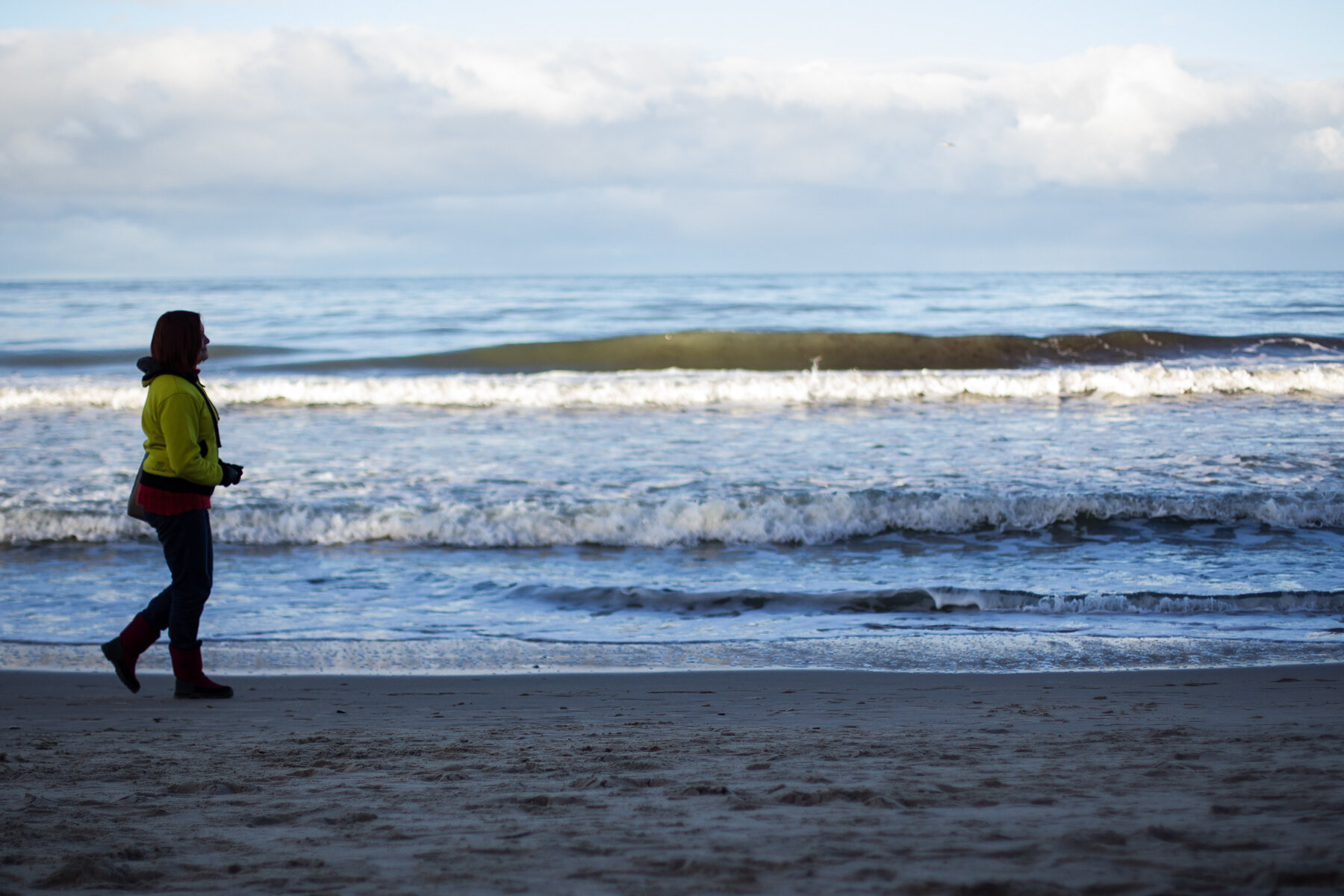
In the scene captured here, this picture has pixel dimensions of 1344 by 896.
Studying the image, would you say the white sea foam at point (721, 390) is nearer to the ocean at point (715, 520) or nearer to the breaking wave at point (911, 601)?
the ocean at point (715, 520)

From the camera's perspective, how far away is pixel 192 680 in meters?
4.61

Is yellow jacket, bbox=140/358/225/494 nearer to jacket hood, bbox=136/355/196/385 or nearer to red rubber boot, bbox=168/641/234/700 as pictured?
jacket hood, bbox=136/355/196/385

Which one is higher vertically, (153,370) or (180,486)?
(153,370)

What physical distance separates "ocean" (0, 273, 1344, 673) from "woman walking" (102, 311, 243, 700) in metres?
0.67

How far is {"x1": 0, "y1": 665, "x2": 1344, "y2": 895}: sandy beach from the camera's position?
83.2 inches

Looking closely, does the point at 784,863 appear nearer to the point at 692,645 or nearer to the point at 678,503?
the point at 692,645

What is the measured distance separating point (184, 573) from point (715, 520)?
4625 millimetres

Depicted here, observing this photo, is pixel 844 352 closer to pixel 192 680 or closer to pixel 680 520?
pixel 680 520

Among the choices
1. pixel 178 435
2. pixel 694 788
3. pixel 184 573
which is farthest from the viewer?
pixel 184 573

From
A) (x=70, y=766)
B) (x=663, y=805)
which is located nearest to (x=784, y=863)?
(x=663, y=805)

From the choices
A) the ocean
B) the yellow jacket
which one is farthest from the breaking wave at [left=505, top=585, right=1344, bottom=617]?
the yellow jacket

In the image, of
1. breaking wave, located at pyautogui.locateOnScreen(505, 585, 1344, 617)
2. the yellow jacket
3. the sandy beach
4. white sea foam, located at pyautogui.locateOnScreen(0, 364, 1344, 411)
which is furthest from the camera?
white sea foam, located at pyautogui.locateOnScreen(0, 364, 1344, 411)

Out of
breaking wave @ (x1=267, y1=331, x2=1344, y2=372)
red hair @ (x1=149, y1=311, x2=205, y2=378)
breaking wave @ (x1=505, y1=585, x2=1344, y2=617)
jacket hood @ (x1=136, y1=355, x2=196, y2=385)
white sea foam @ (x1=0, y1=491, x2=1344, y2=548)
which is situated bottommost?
breaking wave @ (x1=505, y1=585, x2=1344, y2=617)

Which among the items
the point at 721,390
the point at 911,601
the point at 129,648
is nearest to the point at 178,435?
the point at 129,648
